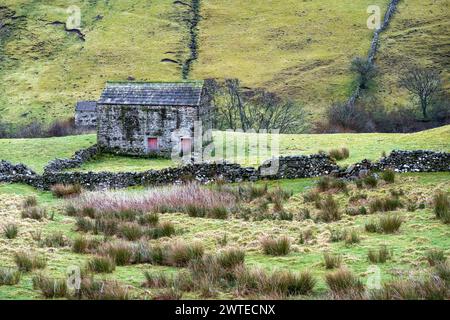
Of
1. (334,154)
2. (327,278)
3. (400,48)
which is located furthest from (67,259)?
(400,48)

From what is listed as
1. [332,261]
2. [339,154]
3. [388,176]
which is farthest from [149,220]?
[339,154]

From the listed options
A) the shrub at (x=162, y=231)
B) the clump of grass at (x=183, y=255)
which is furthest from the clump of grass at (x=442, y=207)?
the shrub at (x=162, y=231)

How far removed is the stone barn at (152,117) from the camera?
33219mm

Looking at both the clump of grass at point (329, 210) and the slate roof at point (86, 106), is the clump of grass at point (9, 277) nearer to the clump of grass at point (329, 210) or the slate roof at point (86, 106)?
the clump of grass at point (329, 210)

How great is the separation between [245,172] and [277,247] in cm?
1000

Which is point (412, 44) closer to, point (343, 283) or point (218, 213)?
point (218, 213)

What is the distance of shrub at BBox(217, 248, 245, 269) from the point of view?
9000mm

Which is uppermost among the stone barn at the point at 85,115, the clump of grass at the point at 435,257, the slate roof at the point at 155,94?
the slate roof at the point at 155,94

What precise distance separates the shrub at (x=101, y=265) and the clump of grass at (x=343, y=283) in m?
3.41

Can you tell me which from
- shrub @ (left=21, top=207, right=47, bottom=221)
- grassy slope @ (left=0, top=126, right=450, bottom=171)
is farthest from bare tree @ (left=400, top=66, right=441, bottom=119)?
shrub @ (left=21, top=207, right=47, bottom=221)

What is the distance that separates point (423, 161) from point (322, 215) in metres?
6.15

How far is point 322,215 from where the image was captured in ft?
44.0

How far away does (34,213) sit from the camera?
14.5 meters

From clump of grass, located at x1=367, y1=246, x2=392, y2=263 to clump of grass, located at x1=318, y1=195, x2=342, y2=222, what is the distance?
352cm
